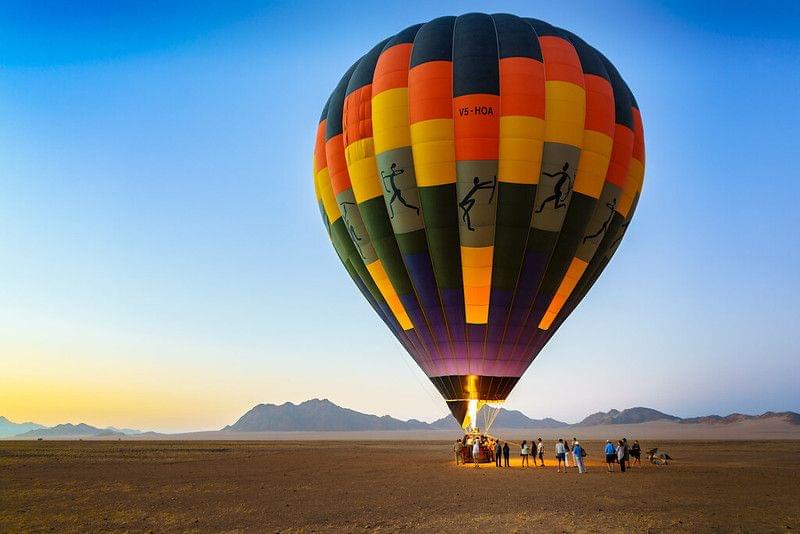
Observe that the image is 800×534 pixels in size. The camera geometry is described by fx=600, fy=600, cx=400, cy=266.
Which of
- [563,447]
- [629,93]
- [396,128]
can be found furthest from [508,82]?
[563,447]

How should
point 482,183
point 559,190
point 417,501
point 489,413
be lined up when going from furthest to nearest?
point 489,413 < point 559,190 < point 482,183 < point 417,501

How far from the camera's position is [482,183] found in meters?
21.6

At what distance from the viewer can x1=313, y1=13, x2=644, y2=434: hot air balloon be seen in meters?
21.8

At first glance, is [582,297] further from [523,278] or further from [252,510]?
[252,510]

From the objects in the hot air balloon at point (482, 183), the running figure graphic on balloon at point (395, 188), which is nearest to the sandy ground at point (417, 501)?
the hot air balloon at point (482, 183)

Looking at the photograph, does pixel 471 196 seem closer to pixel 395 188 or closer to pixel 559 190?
pixel 395 188

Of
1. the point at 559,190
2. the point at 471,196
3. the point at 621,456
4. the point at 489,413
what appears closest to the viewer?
the point at 471,196

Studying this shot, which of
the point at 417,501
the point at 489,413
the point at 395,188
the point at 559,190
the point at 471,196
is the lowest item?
the point at 417,501

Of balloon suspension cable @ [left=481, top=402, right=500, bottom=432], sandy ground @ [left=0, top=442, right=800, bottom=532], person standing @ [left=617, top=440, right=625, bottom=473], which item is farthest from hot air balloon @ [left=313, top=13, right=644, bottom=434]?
sandy ground @ [left=0, top=442, right=800, bottom=532]

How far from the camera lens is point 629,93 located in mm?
25078

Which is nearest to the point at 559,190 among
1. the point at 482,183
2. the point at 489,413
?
the point at 482,183

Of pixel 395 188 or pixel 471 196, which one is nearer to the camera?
pixel 471 196

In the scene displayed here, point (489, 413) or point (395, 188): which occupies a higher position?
point (395, 188)

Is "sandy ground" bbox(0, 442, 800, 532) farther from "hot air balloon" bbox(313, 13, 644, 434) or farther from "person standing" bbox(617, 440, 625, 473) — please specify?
"hot air balloon" bbox(313, 13, 644, 434)
